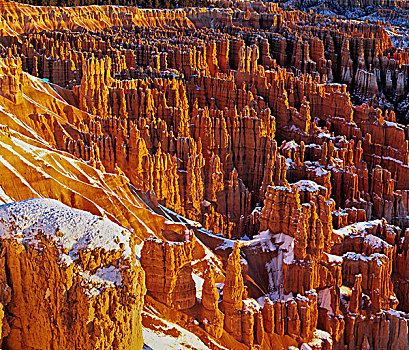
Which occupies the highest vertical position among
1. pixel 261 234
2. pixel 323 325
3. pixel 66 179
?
pixel 66 179

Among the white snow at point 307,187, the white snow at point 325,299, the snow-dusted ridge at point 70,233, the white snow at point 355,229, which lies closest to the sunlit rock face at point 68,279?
the snow-dusted ridge at point 70,233

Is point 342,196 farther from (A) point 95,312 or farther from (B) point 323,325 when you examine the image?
(A) point 95,312

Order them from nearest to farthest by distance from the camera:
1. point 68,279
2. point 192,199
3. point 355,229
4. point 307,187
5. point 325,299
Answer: point 68,279 < point 325,299 < point 355,229 < point 307,187 < point 192,199

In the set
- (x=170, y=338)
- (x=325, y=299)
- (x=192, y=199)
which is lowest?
(x=325, y=299)

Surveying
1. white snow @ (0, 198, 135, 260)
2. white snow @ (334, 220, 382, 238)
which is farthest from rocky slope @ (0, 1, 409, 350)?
white snow @ (334, 220, 382, 238)

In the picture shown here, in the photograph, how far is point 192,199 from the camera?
130 ft

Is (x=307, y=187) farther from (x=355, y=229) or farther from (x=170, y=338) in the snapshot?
(x=170, y=338)

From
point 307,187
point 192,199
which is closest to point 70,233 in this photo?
point 307,187

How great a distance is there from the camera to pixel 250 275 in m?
32.1

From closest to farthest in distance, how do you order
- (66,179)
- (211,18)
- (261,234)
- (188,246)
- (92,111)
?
(188,246) → (66,179) → (261,234) → (92,111) → (211,18)

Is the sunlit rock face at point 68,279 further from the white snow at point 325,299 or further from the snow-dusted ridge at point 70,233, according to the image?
the white snow at point 325,299

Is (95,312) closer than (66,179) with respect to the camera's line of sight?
Yes

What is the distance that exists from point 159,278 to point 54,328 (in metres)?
10.5

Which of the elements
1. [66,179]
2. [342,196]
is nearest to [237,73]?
[342,196]
